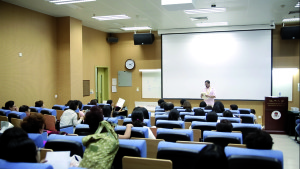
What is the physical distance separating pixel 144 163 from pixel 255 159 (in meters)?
0.89

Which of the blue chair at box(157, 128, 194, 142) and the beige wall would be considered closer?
the blue chair at box(157, 128, 194, 142)

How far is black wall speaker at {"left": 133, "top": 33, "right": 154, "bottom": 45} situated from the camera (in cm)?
1009

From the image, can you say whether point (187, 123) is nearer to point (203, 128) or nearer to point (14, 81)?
point (203, 128)

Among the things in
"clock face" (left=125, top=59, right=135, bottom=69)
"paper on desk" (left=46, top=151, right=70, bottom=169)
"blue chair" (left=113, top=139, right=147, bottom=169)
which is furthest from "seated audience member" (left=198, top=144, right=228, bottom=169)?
"clock face" (left=125, top=59, right=135, bottom=69)

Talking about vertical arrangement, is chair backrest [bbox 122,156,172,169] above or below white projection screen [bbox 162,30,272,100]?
below

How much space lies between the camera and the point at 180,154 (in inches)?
87.1

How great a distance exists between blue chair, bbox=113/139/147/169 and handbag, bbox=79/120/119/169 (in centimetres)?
7

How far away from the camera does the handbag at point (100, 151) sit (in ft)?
7.14

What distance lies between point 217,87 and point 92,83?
16.3 feet

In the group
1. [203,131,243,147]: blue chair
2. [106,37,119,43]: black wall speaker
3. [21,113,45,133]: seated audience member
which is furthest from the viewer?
[106,37,119,43]: black wall speaker

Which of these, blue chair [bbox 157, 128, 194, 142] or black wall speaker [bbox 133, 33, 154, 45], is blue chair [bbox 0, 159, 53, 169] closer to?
blue chair [bbox 157, 128, 194, 142]

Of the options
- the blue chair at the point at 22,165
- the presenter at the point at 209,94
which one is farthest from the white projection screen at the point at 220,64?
the blue chair at the point at 22,165

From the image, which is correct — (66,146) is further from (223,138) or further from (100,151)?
(223,138)

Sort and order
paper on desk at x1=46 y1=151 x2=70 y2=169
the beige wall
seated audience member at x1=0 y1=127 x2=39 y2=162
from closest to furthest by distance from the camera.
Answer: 1. seated audience member at x1=0 y1=127 x2=39 y2=162
2. paper on desk at x1=46 y1=151 x2=70 y2=169
3. the beige wall
